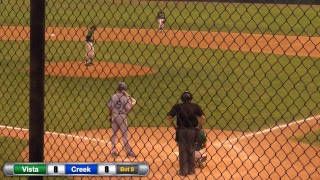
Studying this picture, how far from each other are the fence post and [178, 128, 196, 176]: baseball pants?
18.1 feet

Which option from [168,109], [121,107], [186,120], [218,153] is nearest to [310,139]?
[218,153]

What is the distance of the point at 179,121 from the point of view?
11609 millimetres

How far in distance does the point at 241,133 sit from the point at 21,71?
9828 millimetres

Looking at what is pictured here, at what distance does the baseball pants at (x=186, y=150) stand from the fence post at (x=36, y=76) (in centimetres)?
553

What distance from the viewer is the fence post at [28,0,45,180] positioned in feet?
19.5

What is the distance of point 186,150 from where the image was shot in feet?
38.8

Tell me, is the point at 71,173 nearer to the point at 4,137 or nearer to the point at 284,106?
the point at 4,137

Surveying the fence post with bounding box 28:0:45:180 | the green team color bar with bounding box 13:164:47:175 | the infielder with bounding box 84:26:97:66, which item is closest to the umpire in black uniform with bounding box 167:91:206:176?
the fence post with bounding box 28:0:45:180

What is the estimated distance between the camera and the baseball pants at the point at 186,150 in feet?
37.7

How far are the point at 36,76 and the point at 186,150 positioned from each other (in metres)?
6.09

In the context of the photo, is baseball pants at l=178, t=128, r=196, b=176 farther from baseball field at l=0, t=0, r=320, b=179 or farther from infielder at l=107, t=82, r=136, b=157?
infielder at l=107, t=82, r=136, b=157

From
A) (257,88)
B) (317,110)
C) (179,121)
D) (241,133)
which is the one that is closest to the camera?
(179,121)

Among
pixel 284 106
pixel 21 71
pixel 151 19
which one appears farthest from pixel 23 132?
pixel 151 19
